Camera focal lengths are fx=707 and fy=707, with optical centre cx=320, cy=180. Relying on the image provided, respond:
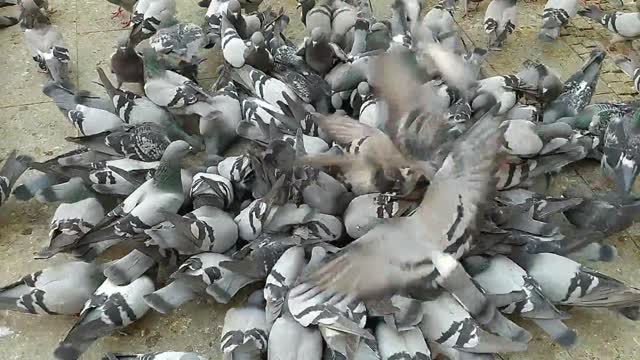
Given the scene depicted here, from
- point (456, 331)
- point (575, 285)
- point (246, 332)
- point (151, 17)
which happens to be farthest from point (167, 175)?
point (575, 285)

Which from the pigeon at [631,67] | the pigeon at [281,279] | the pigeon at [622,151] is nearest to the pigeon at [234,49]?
the pigeon at [281,279]

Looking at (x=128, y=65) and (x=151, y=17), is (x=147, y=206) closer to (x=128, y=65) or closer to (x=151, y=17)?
(x=128, y=65)

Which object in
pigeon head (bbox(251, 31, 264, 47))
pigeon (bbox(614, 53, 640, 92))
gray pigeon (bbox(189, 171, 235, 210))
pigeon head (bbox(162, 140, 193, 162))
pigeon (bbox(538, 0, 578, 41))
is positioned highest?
pigeon head (bbox(251, 31, 264, 47))

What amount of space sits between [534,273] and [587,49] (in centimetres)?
204

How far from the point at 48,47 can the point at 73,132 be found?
0.56 metres

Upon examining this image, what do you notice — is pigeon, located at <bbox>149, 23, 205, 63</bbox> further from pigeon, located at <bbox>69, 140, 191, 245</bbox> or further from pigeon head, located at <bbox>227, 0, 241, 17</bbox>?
pigeon, located at <bbox>69, 140, 191, 245</bbox>

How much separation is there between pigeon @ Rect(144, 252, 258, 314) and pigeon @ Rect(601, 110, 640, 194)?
5.46ft

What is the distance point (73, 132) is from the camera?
11.5 ft

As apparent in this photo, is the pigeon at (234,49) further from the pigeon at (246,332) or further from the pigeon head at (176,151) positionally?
the pigeon at (246,332)

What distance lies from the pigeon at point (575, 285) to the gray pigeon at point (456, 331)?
289 mm

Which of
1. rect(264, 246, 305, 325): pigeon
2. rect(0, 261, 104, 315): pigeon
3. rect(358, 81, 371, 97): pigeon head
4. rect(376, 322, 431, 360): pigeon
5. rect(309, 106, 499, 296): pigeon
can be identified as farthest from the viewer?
rect(358, 81, 371, 97): pigeon head

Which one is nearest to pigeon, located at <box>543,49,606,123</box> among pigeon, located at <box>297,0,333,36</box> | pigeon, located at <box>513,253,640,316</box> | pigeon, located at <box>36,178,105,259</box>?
pigeon, located at <box>513,253,640,316</box>

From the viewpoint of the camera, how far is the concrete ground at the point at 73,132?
2.56m

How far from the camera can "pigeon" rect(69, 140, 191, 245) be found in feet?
8.73
